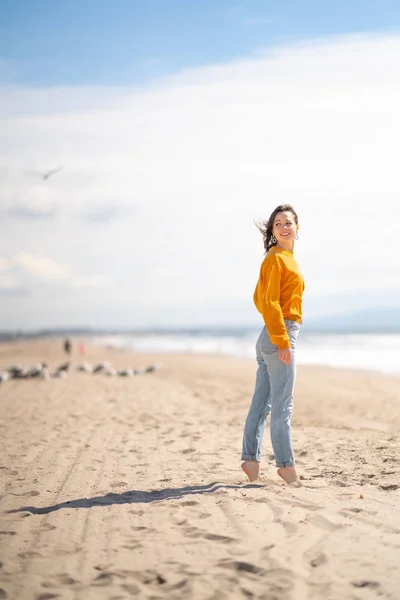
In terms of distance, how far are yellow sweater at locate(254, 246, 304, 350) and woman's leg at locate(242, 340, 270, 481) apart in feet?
1.66

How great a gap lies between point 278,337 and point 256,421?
0.93 meters

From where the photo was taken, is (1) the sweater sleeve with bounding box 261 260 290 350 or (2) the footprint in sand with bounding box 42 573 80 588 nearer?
(2) the footprint in sand with bounding box 42 573 80 588

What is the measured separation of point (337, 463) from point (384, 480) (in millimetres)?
999

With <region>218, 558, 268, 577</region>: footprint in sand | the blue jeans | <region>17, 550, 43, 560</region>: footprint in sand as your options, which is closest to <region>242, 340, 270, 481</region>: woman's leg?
the blue jeans

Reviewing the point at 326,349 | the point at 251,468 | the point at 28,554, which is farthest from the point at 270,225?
the point at 326,349

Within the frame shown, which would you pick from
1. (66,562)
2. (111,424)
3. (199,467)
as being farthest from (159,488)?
(111,424)

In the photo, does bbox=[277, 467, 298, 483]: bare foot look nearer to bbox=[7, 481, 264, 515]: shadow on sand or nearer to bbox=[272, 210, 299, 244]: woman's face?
bbox=[7, 481, 264, 515]: shadow on sand

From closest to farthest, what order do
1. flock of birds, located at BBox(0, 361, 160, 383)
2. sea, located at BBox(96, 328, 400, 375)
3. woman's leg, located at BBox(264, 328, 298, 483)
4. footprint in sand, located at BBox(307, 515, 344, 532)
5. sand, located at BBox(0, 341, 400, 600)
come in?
sand, located at BBox(0, 341, 400, 600) → footprint in sand, located at BBox(307, 515, 344, 532) → woman's leg, located at BBox(264, 328, 298, 483) → flock of birds, located at BBox(0, 361, 160, 383) → sea, located at BBox(96, 328, 400, 375)

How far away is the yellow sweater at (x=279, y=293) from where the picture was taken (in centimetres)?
495

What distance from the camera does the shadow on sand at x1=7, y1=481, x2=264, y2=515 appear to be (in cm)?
502

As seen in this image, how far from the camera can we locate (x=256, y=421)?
542 centimetres

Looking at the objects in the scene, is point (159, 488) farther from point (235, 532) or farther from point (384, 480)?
point (384, 480)

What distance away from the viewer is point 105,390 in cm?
1399

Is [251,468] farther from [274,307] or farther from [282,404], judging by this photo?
[274,307]
